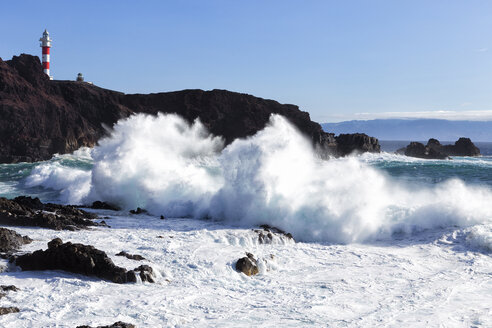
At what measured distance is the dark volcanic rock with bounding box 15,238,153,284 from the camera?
7.51 meters

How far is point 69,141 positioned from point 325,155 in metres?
25.0

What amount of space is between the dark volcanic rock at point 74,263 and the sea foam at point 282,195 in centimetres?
514

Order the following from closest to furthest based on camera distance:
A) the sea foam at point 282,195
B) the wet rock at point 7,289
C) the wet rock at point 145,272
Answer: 1. the wet rock at point 7,289
2. the wet rock at point 145,272
3. the sea foam at point 282,195

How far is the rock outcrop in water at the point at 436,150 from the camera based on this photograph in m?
53.1

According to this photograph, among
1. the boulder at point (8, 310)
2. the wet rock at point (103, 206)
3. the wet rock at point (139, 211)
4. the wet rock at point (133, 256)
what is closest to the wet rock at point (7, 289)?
the boulder at point (8, 310)

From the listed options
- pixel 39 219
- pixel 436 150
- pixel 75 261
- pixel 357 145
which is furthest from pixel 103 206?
pixel 436 150

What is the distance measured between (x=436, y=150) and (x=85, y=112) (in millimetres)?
37692

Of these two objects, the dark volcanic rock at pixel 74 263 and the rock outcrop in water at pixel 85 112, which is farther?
the rock outcrop in water at pixel 85 112

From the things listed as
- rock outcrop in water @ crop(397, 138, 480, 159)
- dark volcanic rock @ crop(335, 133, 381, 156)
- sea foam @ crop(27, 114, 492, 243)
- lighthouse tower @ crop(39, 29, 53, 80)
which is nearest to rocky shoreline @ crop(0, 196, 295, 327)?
sea foam @ crop(27, 114, 492, 243)

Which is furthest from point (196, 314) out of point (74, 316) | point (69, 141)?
point (69, 141)

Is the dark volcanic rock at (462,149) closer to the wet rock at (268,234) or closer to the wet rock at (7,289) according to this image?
the wet rock at (268,234)

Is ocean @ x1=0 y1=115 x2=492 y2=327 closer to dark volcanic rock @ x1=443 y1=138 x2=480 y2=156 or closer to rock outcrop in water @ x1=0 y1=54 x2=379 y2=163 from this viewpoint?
A: rock outcrop in water @ x1=0 y1=54 x2=379 y2=163

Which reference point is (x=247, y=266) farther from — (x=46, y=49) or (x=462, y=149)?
(x=462, y=149)

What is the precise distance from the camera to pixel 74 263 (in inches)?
298
